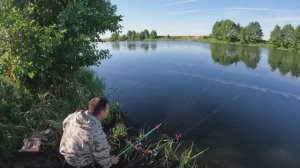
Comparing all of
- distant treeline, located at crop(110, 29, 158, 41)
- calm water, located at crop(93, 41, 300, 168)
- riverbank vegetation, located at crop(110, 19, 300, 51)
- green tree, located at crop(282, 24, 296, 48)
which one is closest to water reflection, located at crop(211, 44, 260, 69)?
calm water, located at crop(93, 41, 300, 168)

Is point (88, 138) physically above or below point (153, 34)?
above

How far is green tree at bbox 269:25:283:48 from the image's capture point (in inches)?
4278

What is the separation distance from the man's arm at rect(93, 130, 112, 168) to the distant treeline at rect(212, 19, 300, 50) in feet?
316

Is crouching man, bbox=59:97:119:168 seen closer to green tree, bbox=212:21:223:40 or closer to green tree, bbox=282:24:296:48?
green tree, bbox=282:24:296:48

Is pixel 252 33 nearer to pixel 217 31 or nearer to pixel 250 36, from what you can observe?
pixel 250 36

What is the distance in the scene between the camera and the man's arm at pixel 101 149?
688 cm

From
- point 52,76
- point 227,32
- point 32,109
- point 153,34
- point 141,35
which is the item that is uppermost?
point 52,76

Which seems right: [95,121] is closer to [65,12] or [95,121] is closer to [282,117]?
[65,12]

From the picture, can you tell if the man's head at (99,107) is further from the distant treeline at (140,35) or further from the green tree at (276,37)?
the distant treeline at (140,35)

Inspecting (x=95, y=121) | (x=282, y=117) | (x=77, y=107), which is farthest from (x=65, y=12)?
(x=282, y=117)

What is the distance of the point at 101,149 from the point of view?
23.1 feet

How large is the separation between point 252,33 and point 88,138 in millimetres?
135855

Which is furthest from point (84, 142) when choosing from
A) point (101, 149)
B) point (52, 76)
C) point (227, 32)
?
point (227, 32)

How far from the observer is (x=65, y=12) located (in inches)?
559
